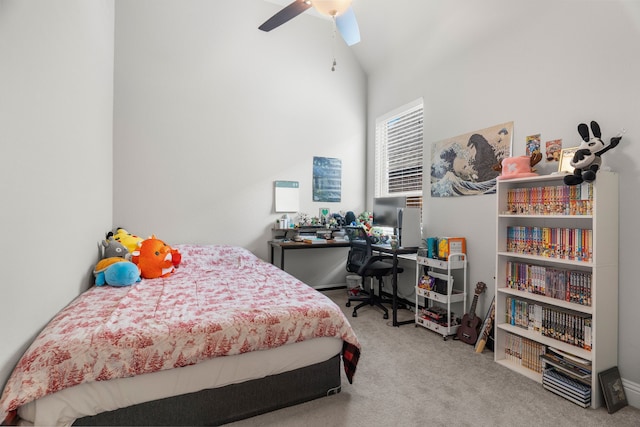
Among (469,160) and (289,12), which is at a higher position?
(289,12)

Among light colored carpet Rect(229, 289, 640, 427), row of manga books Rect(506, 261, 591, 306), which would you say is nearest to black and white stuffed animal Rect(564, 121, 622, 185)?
row of manga books Rect(506, 261, 591, 306)

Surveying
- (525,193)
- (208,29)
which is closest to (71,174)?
(208,29)

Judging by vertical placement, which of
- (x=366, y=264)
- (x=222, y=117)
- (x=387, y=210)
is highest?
(x=222, y=117)

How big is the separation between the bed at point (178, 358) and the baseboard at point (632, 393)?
167 cm

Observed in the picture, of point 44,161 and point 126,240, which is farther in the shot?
point 126,240

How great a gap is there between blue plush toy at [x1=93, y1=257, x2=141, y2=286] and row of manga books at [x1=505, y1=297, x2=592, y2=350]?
2.93m

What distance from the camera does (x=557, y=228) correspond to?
226 centimetres

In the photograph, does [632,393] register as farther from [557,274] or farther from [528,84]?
[528,84]

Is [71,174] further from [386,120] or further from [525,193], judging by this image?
[386,120]

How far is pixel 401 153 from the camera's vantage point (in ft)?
13.6

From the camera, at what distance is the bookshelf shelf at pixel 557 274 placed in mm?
1953

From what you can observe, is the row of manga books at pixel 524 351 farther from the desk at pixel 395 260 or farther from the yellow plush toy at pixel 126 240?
the yellow plush toy at pixel 126 240

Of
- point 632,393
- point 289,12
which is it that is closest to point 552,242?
point 632,393

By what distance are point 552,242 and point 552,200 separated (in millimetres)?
297
